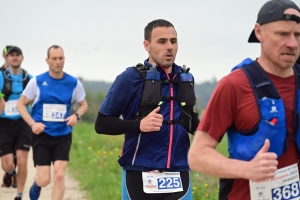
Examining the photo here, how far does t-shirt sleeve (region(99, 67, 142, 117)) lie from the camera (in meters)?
6.00

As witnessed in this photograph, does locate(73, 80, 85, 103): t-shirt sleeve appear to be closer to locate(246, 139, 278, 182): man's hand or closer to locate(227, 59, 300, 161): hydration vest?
locate(227, 59, 300, 161): hydration vest

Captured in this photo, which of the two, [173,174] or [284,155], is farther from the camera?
[173,174]

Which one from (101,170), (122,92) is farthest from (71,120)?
(101,170)

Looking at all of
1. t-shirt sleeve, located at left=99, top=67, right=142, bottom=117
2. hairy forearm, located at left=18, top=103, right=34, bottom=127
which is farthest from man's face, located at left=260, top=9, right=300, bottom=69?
hairy forearm, located at left=18, top=103, right=34, bottom=127

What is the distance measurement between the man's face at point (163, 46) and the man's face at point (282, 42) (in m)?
2.45

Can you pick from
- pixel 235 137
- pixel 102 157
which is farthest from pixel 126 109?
pixel 102 157

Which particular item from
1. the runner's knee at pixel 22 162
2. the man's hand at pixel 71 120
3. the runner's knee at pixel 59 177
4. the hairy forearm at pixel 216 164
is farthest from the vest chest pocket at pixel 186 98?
the runner's knee at pixel 22 162

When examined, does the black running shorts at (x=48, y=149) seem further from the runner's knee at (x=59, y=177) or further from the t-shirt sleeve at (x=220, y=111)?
the t-shirt sleeve at (x=220, y=111)

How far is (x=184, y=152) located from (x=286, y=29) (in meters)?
2.62

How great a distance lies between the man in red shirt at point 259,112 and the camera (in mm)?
3781

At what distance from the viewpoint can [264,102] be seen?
3.80 meters

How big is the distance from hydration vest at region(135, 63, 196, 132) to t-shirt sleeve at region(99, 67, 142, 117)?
69 mm

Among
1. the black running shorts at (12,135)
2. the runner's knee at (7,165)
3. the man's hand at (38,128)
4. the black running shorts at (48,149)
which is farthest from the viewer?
the runner's knee at (7,165)

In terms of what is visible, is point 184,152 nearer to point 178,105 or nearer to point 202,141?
point 178,105
